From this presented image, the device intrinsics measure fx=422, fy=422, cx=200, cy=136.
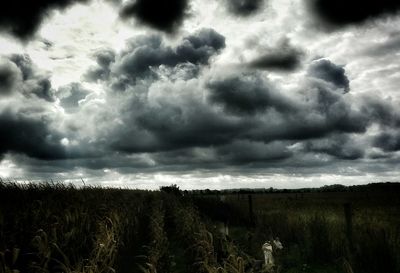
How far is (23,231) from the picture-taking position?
7402 mm

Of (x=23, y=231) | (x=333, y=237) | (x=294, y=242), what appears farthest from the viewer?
(x=294, y=242)

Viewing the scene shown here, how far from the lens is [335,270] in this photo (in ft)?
37.5

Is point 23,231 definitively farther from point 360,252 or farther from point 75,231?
point 360,252

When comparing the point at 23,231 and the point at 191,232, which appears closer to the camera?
the point at 23,231

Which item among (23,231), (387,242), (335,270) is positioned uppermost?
(23,231)

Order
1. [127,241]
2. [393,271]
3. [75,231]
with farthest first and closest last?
[127,241]
[393,271]
[75,231]

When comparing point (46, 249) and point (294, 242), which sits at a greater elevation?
point (46, 249)

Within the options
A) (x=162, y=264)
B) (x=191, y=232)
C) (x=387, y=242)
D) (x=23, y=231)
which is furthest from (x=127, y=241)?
(x=387, y=242)

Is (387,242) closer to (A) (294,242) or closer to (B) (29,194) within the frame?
(A) (294,242)

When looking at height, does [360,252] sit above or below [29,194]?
below

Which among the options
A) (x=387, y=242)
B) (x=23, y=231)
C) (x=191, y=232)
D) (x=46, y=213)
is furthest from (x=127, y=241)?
(x=387, y=242)

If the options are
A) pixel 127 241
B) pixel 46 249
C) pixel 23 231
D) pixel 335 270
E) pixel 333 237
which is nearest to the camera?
pixel 46 249

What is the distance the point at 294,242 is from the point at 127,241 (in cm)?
603

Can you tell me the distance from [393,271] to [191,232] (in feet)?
17.5
